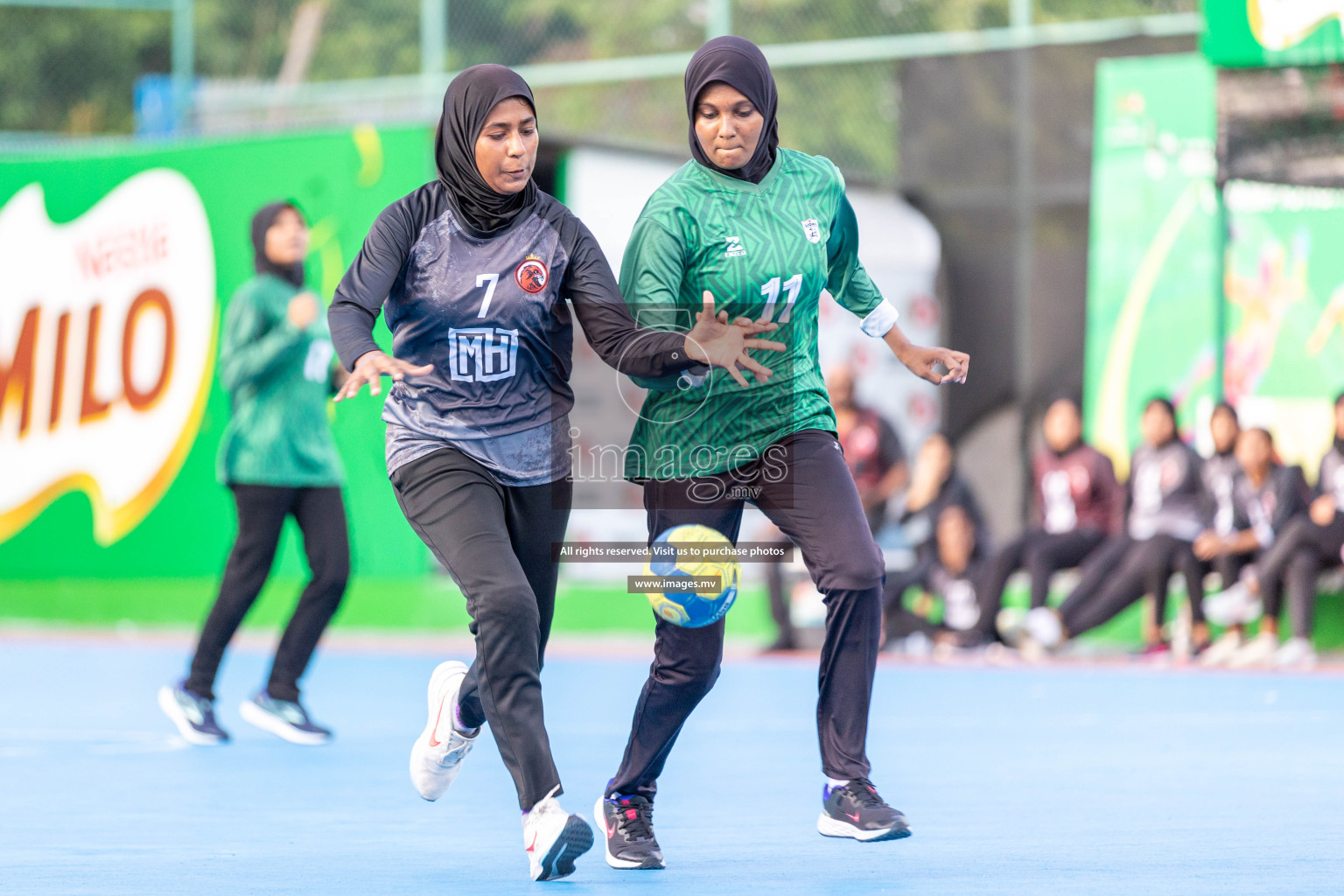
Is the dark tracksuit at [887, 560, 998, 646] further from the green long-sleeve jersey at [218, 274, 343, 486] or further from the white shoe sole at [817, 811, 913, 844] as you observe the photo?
the white shoe sole at [817, 811, 913, 844]

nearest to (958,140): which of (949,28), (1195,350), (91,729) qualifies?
(949,28)

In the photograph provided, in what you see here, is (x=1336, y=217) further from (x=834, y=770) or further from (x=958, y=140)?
(x=834, y=770)

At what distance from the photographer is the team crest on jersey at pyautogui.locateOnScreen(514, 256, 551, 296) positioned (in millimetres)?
5094

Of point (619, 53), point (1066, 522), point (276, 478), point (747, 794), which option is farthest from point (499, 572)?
point (619, 53)

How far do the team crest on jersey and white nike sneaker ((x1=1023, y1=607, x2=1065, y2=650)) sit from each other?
761 centimetres

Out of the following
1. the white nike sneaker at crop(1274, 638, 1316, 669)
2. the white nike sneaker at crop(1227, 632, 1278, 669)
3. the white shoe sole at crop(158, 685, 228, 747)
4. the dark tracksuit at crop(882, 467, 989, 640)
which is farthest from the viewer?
the dark tracksuit at crop(882, 467, 989, 640)

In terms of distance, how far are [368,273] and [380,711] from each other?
4.71 m

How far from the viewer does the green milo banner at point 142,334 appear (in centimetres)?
1441

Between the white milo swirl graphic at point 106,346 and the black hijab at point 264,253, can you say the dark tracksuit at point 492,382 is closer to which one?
the black hijab at point 264,253

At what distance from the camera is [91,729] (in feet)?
27.9

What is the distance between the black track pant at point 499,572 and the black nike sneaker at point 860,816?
814mm

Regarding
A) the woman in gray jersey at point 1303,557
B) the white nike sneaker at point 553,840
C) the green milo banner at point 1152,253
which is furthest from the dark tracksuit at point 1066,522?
the white nike sneaker at point 553,840

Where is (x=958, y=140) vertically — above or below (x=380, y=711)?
above

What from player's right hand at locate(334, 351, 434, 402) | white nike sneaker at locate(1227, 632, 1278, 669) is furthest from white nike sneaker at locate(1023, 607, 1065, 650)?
player's right hand at locate(334, 351, 434, 402)
